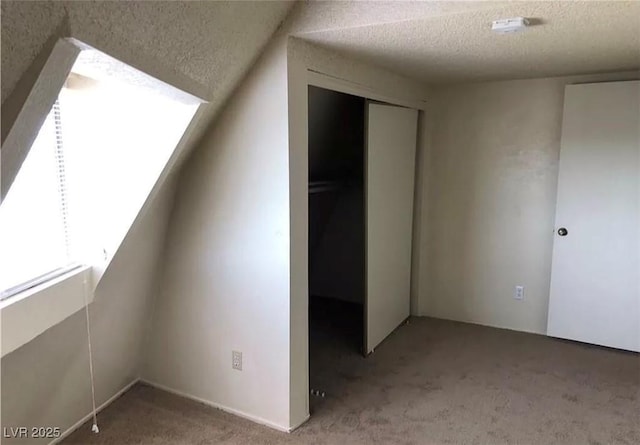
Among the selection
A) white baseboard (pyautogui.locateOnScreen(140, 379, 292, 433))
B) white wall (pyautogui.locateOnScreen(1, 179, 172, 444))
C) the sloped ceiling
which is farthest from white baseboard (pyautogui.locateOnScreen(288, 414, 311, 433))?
the sloped ceiling

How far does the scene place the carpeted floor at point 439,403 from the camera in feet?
8.24

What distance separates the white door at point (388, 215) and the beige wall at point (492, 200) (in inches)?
11.2

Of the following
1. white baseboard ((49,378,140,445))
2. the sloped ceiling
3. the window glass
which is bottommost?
white baseboard ((49,378,140,445))

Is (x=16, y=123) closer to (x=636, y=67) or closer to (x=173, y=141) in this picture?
(x=173, y=141)

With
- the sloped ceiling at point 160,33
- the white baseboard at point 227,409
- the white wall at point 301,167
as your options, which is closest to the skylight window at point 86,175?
the sloped ceiling at point 160,33

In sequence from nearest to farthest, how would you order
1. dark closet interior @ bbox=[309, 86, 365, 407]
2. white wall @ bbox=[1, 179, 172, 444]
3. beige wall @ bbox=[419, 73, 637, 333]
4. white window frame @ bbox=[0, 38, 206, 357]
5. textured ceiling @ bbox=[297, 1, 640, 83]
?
1. white window frame @ bbox=[0, 38, 206, 357]
2. textured ceiling @ bbox=[297, 1, 640, 83]
3. white wall @ bbox=[1, 179, 172, 444]
4. dark closet interior @ bbox=[309, 86, 365, 407]
5. beige wall @ bbox=[419, 73, 637, 333]

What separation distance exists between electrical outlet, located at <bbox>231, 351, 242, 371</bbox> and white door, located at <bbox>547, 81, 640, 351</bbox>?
246 cm

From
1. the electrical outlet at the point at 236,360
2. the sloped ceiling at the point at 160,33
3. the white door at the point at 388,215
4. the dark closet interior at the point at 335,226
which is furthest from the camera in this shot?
the dark closet interior at the point at 335,226

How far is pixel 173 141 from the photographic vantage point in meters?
2.21

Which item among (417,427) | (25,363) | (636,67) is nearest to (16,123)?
(25,363)

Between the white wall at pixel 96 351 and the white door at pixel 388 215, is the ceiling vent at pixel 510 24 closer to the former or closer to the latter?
the white door at pixel 388 215

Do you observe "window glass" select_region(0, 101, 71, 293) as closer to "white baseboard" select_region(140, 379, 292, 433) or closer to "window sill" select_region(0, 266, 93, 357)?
"window sill" select_region(0, 266, 93, 357)

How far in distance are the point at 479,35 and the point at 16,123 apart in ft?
6.05

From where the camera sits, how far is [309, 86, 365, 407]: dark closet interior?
3598 mm
